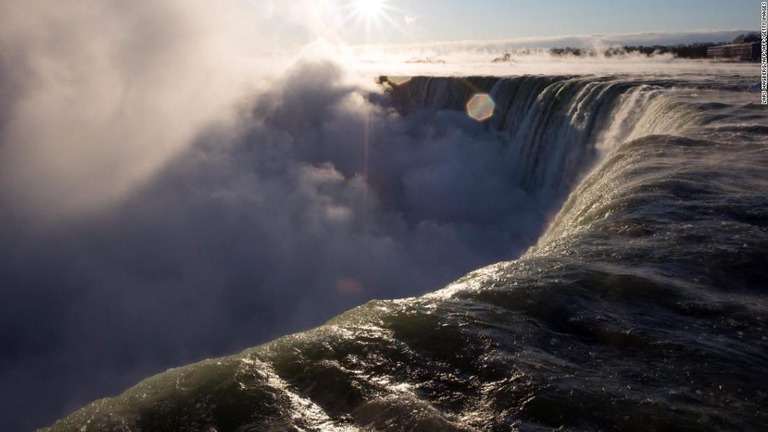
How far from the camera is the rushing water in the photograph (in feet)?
10.6

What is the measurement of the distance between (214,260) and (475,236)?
29.4ft

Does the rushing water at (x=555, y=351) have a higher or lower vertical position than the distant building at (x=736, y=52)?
lower

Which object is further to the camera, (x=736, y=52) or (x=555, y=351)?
(x=736, y=52)

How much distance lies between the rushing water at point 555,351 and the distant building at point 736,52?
25148 millimetres

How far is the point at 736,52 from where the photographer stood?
31438 millimetres

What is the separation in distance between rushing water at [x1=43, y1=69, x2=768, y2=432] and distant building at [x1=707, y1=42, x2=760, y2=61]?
2515 centimetres

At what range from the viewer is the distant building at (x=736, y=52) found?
91.2 feet

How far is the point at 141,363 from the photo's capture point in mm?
14648

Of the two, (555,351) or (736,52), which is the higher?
(736,52)

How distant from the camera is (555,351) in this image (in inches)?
152

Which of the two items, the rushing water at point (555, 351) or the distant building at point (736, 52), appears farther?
the distant building at point (736, 52)

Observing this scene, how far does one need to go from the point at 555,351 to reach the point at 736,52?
3366 cm

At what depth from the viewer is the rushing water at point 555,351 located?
3.24 metres

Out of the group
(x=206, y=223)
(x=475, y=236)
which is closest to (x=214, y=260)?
(x=206, y=223)
